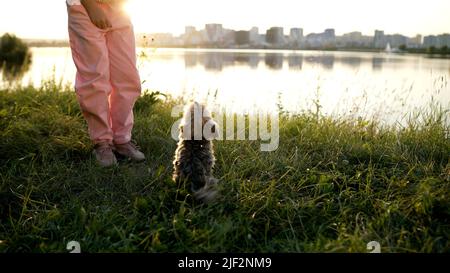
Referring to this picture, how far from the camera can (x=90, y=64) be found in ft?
11.6

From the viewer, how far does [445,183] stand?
9.64ft

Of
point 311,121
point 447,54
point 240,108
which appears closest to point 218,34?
point 240,108

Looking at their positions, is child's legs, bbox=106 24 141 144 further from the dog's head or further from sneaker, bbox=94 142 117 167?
the dog's head

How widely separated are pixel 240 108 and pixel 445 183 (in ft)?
13.9

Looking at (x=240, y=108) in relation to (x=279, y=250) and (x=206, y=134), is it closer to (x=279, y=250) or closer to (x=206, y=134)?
(x=206, y=134)

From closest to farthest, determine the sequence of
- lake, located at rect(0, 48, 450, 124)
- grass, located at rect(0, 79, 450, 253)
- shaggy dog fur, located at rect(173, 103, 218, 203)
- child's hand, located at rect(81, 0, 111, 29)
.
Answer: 1. grass, located at rect(0, 79, 450, 253)
2. shaggy dog fur, located at rect(173, 103, 218, 203)
3. child's hand, located at rect(81, 0, 111, 29)
4. lake, located at rect(0, 48, 450, 124)

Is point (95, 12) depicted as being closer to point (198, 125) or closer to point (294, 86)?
point (198, 125)

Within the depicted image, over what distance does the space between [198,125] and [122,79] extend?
1.31 meters

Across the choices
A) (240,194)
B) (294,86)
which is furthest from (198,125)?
(294,86)

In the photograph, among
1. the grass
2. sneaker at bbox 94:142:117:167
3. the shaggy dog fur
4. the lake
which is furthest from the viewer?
the lake

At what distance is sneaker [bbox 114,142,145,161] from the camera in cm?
387

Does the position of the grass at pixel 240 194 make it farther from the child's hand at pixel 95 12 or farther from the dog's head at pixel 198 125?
the child's hand at pixel 95 12

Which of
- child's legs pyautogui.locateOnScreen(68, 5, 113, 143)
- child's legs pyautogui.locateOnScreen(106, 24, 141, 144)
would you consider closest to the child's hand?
child's legs pyautogui.locateOnScreen(68, 5, 113, 143)

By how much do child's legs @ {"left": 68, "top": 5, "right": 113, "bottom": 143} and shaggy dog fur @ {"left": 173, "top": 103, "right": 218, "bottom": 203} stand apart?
3.44 ft
